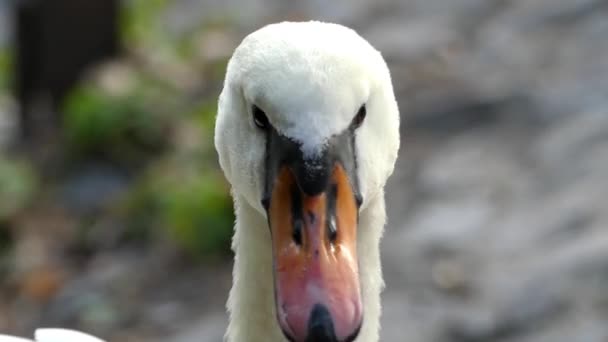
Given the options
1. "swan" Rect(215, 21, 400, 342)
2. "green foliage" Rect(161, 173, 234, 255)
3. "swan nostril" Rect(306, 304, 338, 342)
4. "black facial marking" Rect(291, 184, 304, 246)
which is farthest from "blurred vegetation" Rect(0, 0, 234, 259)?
"swan nostril" Rect(306, 304, 338, 342)

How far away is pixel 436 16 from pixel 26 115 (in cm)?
239

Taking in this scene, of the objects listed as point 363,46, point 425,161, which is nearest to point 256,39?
point 363,46

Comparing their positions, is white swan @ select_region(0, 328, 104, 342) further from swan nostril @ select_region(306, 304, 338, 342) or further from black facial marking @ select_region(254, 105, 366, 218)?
swan nostril @ select_region(306, 304, 338, 342)

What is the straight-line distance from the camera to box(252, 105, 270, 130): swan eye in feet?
8.54

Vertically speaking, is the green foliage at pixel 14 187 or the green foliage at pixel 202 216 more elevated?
the green foliage at pixel 14 187

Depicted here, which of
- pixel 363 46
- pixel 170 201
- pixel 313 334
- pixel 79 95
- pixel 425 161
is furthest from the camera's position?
pixel 79 95

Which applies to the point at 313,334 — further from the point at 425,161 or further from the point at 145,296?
the point at 425,161

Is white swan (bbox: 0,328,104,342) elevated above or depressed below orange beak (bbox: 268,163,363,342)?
above

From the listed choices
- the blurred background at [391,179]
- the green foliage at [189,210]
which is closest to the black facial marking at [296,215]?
the blurred background at [391,179]

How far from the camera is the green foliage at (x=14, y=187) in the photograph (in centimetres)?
652

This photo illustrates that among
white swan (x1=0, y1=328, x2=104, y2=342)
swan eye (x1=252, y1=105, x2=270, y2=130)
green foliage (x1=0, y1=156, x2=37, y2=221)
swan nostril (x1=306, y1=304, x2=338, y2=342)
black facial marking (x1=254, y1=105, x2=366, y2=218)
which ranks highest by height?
green foliage (x1=0, y1=156, x2=37, y2=221)

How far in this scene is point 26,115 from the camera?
7383 mm

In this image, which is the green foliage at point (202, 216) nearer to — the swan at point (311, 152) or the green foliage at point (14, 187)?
the green foliage at point (14, 187)

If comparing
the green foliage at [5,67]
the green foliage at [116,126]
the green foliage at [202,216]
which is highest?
the green foliage at [5,67]
